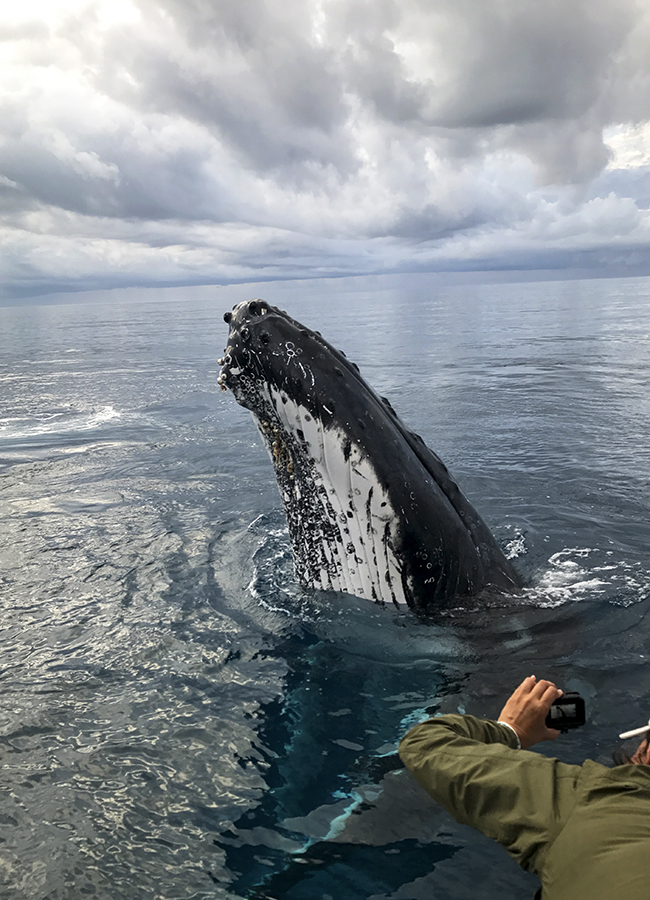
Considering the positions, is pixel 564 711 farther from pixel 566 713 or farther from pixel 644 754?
pixel 644 754

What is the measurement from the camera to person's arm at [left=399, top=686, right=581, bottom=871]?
2.03m

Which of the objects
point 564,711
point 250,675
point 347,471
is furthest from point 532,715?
point 250,675

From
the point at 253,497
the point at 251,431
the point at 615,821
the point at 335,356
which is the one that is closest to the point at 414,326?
the point at 251,431

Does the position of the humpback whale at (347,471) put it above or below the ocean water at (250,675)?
above

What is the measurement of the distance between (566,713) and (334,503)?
8.23 ft

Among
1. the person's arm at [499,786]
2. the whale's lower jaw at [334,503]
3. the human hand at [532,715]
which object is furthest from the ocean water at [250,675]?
the person's arm at [499,786]

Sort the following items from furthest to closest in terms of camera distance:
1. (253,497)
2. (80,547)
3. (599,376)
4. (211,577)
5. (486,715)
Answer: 1. (599,376)
2. (253,497)
3. (80,547)
4. (211,577)
5. (486,715)

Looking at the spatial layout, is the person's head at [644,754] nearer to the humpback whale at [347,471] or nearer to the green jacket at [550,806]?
the green jacket at [550,806]

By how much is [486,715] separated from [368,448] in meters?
1.98

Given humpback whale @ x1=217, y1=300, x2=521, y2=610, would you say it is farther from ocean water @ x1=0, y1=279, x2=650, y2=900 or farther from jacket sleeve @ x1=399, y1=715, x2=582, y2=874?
jacket sleeve @ x1=399, y1=715, x2=582, y2=874

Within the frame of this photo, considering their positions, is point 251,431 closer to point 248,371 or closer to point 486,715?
point 248,371

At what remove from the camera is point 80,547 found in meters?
7.54

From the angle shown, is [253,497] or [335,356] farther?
[253,497]

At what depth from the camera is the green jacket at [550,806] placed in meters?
1.77
